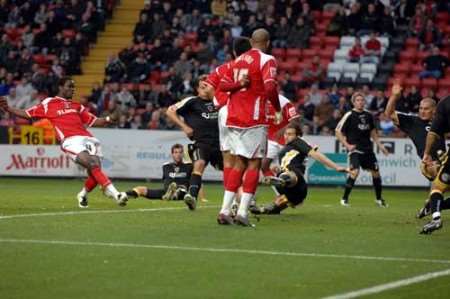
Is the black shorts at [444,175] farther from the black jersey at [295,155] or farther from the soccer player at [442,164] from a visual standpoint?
the black jersey at [295,155]

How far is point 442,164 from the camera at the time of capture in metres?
13.5

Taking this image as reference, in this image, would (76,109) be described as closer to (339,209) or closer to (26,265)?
(339,209)

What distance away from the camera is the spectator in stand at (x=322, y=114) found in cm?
3139

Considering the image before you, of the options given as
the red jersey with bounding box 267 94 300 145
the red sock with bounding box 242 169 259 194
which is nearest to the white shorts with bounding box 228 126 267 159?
the red sock with bounding box 242 169 259 194

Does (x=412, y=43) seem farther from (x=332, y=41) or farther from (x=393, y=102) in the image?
(x=393, y=102)

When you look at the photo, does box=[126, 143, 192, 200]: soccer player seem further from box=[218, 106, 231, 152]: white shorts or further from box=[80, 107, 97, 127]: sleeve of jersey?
box=[218, 106, 231, 152]: white shorts

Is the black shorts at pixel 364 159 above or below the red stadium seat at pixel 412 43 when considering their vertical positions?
below

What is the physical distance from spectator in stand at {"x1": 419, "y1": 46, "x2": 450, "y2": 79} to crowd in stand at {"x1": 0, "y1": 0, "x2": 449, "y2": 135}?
0.03m

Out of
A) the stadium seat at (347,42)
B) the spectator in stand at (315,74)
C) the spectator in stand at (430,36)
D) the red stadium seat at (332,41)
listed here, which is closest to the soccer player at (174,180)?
the spectator in stand at (315,74)

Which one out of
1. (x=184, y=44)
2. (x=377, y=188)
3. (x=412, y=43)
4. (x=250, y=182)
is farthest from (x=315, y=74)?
(x=250, y=182)

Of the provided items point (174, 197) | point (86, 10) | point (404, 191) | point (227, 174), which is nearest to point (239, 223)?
point (227, 174)

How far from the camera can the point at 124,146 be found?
3102cm

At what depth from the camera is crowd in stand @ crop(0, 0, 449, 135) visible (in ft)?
110

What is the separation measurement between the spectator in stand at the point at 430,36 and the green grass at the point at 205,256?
18757mm
